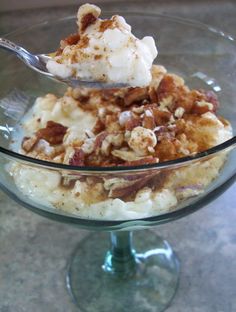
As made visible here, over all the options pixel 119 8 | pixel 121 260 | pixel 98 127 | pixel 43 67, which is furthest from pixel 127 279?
pixel 119 8

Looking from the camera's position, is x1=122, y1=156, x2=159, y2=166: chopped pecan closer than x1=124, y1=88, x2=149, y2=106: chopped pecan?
Yes

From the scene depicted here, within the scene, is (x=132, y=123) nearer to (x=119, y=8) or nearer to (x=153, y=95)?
(x=153, y=95)

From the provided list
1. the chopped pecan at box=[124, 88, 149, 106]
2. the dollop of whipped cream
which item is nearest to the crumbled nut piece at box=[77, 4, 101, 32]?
the dollop of whipped cream

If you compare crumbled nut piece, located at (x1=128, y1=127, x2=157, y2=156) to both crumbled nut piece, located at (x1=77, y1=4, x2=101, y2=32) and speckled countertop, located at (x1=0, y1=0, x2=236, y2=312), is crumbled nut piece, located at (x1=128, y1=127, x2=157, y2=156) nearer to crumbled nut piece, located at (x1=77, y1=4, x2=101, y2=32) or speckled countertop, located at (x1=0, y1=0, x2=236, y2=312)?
crumbled nut piece, located at (x1=77, y1=4, x2=101, y2=32)

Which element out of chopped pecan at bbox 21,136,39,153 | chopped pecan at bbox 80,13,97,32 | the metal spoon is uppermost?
chopped pecan at bbox 80,13,97,32

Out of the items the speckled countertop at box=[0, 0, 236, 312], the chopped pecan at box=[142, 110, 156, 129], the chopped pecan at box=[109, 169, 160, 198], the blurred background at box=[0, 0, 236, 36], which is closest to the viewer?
the chopped pecan at box=[109, 169, 160, 198]
